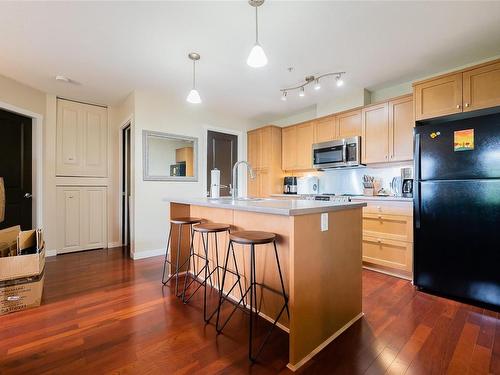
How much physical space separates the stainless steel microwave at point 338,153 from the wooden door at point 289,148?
0.50 metres

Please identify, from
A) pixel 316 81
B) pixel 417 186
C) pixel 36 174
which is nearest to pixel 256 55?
pixel 316 81

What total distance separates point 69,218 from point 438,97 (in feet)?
17.7

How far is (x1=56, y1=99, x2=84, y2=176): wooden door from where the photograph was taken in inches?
153

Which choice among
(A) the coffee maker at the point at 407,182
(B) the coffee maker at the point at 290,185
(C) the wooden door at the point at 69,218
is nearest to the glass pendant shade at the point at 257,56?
(A) the coffee maker at the point at 407,182

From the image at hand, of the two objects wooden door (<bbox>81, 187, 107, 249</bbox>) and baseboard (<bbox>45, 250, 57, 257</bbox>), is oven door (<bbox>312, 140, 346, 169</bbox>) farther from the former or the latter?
baseboard (<bbox>45, 250, 57, 257</bbox>)

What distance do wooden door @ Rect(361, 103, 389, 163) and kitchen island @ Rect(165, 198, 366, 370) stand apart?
1.89m

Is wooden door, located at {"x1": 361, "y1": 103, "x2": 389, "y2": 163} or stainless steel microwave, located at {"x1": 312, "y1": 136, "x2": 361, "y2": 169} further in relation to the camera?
stainless steel microwave, located at {"x1": 312, "y1": 136, "x2": 361, "y2": 169}

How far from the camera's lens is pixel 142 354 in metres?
1.56

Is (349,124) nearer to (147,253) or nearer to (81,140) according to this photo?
(147,253)

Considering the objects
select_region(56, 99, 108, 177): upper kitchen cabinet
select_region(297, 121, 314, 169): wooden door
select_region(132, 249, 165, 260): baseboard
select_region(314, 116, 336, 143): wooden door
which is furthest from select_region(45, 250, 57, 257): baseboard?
select_region(314, 116, 336, 143): wooden door

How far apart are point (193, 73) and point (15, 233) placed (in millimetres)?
2716

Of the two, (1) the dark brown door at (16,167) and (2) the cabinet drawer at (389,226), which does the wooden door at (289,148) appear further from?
(1) the dark brown door at (16,167)

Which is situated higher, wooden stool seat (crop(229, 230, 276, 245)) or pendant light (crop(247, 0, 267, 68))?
pendant light (crop(247, 0, 267, 68))

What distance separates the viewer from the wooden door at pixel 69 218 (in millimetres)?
3896
